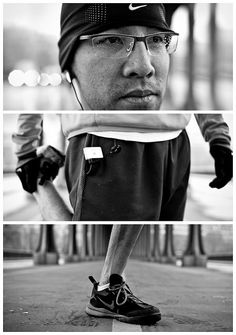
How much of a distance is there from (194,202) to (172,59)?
0.62 meters

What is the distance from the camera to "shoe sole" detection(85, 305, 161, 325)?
330 cm

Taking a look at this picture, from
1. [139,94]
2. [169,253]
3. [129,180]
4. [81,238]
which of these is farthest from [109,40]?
[169,253]

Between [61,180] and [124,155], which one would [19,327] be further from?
[124,155]

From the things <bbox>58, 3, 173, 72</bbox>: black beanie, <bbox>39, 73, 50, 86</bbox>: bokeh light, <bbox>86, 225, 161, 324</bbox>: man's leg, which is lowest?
<bbox>86, 225, 161, 324</bbox>: man's leg

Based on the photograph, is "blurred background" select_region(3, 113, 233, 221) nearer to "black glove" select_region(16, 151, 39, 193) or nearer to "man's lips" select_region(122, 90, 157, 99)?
"black glove" select_region(16, 151, 39, 193)

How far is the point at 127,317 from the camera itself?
10.8 feet

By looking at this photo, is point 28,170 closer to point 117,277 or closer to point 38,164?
point 38,164

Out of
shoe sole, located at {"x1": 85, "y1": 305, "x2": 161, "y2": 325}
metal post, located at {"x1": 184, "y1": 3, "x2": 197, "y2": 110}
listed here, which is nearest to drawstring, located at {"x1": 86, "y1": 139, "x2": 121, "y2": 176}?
metal post, located at {"x1": 184, "y1": 3, "x2": 197, "y2": 110}

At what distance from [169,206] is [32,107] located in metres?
0.73

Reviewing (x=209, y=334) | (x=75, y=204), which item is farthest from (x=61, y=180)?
(x=209, y=334)

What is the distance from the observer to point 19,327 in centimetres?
337

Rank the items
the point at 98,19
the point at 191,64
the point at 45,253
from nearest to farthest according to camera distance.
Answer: the point at 98,19, the point at 191,64, the point at 45,253

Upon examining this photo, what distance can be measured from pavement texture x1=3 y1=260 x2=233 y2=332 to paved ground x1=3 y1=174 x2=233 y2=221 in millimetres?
245

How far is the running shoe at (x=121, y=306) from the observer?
3305 mm
